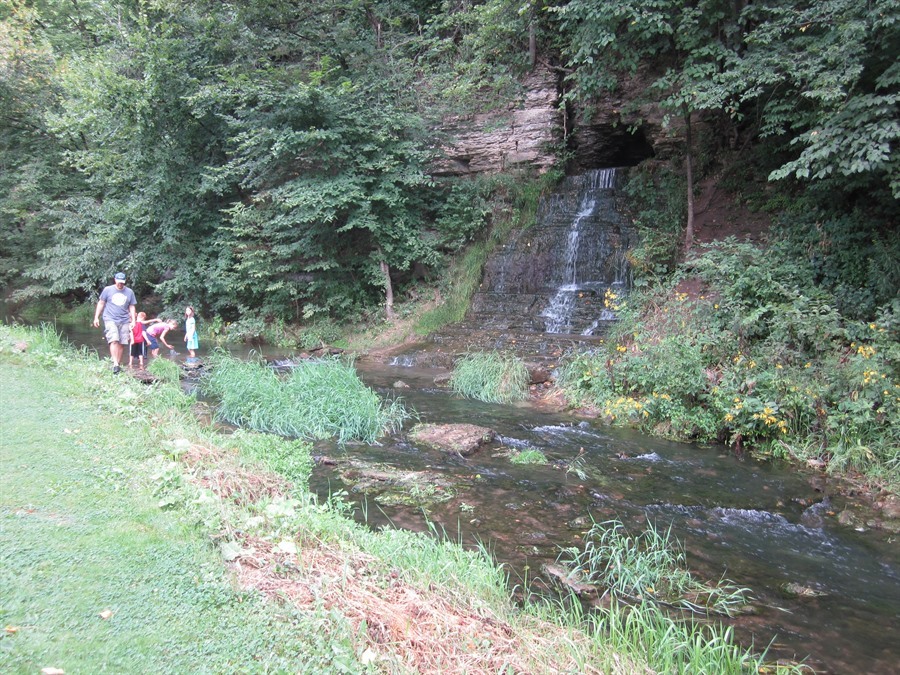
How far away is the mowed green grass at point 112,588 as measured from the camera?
7.63ft

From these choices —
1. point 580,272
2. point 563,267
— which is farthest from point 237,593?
point 563,267

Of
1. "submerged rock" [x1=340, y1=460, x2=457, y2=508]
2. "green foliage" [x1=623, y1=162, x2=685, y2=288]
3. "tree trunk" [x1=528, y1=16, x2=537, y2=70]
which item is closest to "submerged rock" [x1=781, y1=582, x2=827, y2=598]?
"submerged rock" [x1=340, y1=460, x2=457, y2=508]

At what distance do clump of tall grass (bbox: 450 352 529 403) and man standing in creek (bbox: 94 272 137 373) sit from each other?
5.92 m

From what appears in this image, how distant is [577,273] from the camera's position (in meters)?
14.2

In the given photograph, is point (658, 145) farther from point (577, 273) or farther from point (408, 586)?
point (408, 586)

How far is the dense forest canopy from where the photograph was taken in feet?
47.0

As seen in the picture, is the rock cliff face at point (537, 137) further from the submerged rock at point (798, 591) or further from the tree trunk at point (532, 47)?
the submerged rock at point (798, 591)

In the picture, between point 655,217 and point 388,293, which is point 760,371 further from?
point 388,293

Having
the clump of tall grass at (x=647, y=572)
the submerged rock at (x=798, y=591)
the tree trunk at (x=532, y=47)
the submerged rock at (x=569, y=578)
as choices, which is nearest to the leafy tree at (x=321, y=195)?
the tree trunk at (x=532, y=47)

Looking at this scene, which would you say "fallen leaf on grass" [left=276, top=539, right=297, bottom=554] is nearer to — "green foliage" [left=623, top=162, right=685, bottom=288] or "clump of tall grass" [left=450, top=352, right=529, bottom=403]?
"clump of tall grass" [left=450, top=352, right=529, bottom=403]

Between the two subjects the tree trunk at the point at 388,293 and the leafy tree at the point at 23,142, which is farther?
the leafy tree at the point at 23,142

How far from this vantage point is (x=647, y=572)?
13.8ft

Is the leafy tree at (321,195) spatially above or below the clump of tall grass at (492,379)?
above

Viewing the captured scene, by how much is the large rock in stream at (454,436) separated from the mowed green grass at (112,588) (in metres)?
3.72
